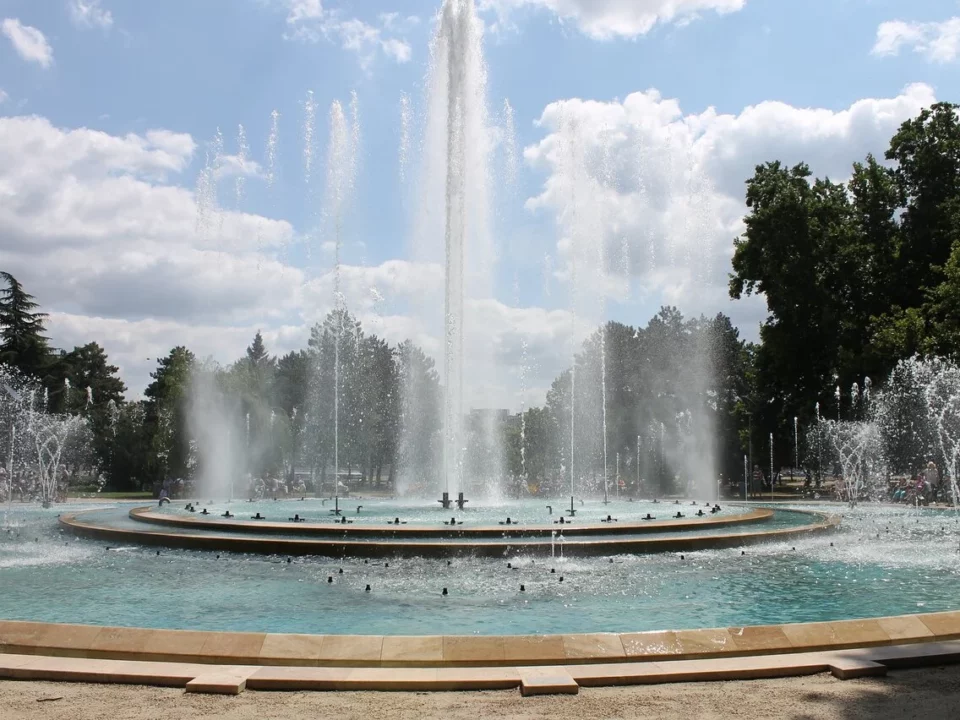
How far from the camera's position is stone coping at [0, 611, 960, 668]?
748 cm

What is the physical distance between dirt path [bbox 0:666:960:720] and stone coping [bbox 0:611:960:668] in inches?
26.4

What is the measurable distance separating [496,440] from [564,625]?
2850 centimetres

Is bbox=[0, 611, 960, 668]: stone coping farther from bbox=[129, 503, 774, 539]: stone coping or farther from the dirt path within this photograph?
bbox=[129, 503, 774, 539]: stone coping

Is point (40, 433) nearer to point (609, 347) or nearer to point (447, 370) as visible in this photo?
point (447, 370)

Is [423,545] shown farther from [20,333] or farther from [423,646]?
[20,333]

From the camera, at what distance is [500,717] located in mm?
6090

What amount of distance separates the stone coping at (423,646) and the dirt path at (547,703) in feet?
2.20

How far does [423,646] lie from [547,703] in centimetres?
154

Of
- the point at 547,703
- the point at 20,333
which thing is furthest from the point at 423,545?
the point at 20,333

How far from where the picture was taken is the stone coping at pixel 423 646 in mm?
7484

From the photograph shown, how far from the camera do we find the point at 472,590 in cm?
1161

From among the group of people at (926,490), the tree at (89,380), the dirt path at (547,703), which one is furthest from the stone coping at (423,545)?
the tree at (89,380)

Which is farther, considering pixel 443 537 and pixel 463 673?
pixel 443 537

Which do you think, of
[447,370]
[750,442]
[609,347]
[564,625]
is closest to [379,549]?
[564,625]
